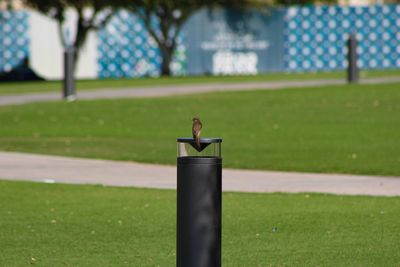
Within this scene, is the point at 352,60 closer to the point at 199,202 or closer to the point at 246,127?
the point at 246,127

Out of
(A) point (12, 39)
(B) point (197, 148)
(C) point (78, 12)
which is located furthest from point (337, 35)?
(B) point (197, 148)

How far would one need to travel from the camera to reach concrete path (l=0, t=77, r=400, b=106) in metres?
30.1

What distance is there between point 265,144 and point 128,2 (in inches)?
1072

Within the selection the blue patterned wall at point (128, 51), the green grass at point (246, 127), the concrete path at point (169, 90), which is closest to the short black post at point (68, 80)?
the concrete path at point (169, 90)

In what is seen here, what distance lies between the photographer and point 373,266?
883 centimetres

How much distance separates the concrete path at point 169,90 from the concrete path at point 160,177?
12036 mm

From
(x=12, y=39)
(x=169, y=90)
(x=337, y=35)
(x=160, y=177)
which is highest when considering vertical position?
(x=337, y=35)

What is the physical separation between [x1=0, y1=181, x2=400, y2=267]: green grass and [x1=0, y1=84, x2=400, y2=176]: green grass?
10.6ft

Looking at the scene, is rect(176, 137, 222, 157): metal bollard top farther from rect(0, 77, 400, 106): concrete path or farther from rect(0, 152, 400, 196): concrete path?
rect(0, 77, 400, 106): concrete path

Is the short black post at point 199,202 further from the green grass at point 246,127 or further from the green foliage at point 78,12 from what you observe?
the green foliage at point 78,12

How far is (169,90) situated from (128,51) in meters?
15.1

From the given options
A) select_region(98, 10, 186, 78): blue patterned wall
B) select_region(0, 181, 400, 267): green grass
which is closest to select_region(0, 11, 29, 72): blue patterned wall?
select_region(98, 10, 186, 78): blue patterned wall

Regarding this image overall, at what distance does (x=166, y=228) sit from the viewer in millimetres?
10758

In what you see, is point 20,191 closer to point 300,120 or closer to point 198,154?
point 198,154
